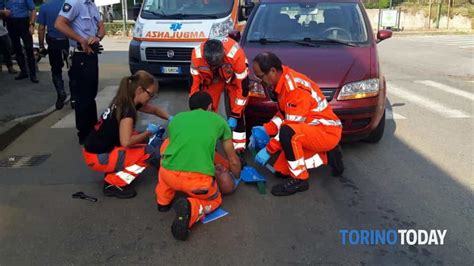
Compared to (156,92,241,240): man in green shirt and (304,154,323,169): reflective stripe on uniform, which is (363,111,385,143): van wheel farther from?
(156,92,241,240): man in green shirt

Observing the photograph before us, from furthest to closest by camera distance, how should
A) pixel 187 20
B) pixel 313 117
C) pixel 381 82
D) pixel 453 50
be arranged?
pixel 453 50
pixel 187 20
pixel 381 82
pixel 313 117

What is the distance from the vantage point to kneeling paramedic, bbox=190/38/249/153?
436 cm

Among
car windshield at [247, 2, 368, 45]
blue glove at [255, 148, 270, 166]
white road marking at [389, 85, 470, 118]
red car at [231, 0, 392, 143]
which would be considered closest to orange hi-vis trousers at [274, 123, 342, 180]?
blue glove at [255, 148, 270, 166]

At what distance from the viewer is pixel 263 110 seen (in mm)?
4812

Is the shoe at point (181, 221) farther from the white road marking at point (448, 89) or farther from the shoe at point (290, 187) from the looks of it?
the white road marking at point (448, 89)

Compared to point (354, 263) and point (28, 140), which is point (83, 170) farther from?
point (354, 263)

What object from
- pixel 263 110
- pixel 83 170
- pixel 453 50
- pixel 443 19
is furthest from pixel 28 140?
pixel 443 19

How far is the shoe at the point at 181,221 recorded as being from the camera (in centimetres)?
322

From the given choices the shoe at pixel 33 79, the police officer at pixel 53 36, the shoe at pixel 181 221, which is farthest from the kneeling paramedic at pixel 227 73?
the shoe at pixel 33 79

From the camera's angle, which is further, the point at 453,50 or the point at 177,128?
the point at 453,50

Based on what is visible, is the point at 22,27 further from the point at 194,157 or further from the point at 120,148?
the point at 194,157

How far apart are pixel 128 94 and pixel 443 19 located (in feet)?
112

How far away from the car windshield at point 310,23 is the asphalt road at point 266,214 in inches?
53.2

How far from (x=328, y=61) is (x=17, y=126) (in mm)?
3914
